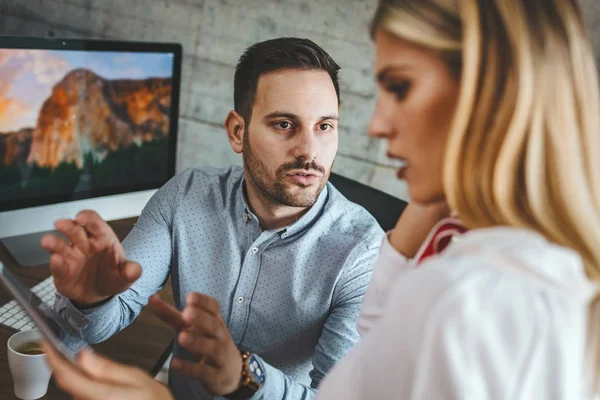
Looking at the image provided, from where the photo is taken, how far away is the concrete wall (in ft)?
5.98

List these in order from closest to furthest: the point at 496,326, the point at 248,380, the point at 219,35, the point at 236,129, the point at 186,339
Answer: the point at 496,326
the point at 186,339
the point at 248,380
the point at 236,129
the point at 219,35

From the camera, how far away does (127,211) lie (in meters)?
1.76

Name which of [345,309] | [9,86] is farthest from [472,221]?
[9,86]

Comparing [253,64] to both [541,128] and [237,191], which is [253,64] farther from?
[541,128]

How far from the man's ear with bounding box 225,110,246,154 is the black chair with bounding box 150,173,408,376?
0.27m

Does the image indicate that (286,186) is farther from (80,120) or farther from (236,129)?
(80,120)

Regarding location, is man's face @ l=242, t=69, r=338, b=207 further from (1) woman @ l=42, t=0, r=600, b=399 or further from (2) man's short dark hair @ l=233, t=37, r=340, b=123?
(1) woman @ l=42, t=0, r=600, b=399

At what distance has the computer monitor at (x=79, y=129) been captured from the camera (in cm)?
146

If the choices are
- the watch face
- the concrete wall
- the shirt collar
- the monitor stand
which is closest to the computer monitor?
the monitor stand

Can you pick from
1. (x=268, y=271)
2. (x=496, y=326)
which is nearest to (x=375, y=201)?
(x=268, y=271)

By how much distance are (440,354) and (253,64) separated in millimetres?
1086

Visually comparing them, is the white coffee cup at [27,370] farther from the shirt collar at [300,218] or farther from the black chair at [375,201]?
the shirt collar at [300,218]

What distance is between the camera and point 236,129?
4.80 ft

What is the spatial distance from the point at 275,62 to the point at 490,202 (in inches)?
36.0
